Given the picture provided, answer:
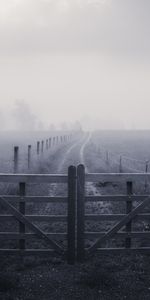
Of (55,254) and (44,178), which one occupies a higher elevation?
(44,178)

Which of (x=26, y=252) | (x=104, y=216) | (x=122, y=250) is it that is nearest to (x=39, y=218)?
(x=26, y=252)

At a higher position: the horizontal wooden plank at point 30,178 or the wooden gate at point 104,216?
the horizontal wooden plank at point 30,178

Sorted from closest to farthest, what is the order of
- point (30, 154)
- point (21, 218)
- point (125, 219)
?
point (21, 218)
point (125, 219)
point (30, 154)

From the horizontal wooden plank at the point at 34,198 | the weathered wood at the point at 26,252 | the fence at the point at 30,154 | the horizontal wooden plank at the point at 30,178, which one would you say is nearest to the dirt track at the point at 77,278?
the weathered wood at the point at 26,252

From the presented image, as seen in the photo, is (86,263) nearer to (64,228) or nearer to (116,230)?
(116,230)

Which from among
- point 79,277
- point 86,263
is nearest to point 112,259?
point 86,263

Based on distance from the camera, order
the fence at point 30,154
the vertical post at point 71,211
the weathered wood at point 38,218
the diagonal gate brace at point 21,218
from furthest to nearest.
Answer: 1. the fence at point 30,154
2. the vertical post at point 71,211
3. the weathered wood at point 38,218
4. the diagonal gate brace at point 21,218

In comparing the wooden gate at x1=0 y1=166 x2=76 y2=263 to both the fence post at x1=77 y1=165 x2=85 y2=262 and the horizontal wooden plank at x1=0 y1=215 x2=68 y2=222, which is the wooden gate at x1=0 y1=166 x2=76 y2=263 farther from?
the fence post at x1=77 y1=165 x2=85 y2=262

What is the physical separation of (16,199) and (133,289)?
308 centimetres

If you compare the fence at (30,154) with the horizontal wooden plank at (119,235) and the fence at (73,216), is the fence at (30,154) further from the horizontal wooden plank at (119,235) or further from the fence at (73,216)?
the horizontal wooden plank at (119,235)

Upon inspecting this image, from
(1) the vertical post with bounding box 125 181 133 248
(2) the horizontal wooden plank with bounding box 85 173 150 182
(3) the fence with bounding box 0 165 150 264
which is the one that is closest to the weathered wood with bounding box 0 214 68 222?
(3) the fence with bounding box 0 165 150 264

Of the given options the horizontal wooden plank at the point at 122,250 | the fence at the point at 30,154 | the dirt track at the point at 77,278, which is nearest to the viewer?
the dirt track at the point at 77,278

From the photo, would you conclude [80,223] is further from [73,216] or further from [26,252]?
[26,252]

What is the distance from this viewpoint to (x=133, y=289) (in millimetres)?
7316
